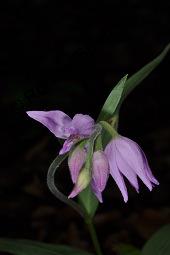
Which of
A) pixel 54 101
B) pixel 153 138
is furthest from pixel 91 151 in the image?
pixel 54 101

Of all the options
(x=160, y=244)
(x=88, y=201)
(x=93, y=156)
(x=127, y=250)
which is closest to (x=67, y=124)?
Answer: (x=93, y=156)

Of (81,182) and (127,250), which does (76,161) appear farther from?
(127,250)

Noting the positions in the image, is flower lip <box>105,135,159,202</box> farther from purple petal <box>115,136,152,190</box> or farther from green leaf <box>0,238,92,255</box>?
green leaf <box>0,238,92,255</box>

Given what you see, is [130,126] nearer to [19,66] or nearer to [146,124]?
[146,124]

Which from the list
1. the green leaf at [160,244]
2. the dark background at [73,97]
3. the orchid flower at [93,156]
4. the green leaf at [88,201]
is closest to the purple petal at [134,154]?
the orchid flower at [93,156]

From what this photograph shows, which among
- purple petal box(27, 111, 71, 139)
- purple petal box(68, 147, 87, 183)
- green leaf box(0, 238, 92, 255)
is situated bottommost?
green leaf box(0, 238, 92, 255)

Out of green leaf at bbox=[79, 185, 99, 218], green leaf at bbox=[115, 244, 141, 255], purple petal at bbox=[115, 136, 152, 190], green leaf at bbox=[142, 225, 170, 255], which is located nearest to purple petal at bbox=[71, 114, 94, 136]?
purple petal at bbox=[115, 136, 152, 190]
